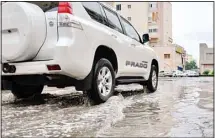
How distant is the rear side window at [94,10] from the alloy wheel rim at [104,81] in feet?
2.64

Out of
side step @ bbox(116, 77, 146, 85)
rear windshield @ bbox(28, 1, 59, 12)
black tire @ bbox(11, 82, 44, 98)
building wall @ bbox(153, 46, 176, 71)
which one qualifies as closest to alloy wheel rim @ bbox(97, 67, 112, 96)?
side step @ bbox(116, 77, 146, 85)

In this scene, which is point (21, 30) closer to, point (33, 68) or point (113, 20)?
point (33, 68)

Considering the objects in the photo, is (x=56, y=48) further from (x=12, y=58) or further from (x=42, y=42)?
(x=12, y=58)

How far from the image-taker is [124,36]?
6.20 meters

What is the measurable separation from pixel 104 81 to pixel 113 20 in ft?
4.37

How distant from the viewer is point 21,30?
4.50 m

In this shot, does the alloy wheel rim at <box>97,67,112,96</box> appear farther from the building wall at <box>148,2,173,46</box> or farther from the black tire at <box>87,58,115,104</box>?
the building wall at <box>148,2,173,46</box>

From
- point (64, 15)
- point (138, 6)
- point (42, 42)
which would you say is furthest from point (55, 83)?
point (138, 6)

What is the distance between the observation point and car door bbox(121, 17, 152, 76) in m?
6.57

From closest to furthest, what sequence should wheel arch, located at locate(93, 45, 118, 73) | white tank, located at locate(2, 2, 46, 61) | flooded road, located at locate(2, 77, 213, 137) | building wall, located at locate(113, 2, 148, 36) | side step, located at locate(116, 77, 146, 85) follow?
flooded road, located at locate(2, 77, 213, 137) < white tank, located at locate(2, 2, 46, 61) < wheel arch, located at locate(93, 45, 118, 73) < side step, located at locate(116, 77, 146, 85) < building wall, located at locate(113, 2, 148, 36)

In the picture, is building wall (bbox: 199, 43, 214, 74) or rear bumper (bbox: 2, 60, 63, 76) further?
building wall (bbox: 199, 43, 214, 74)

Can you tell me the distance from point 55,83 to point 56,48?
1.95ft

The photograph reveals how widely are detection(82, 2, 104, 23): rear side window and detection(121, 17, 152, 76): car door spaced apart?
3.74ft

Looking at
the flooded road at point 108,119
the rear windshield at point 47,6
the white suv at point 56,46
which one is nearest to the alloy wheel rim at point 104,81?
the white suv at point 56,46
